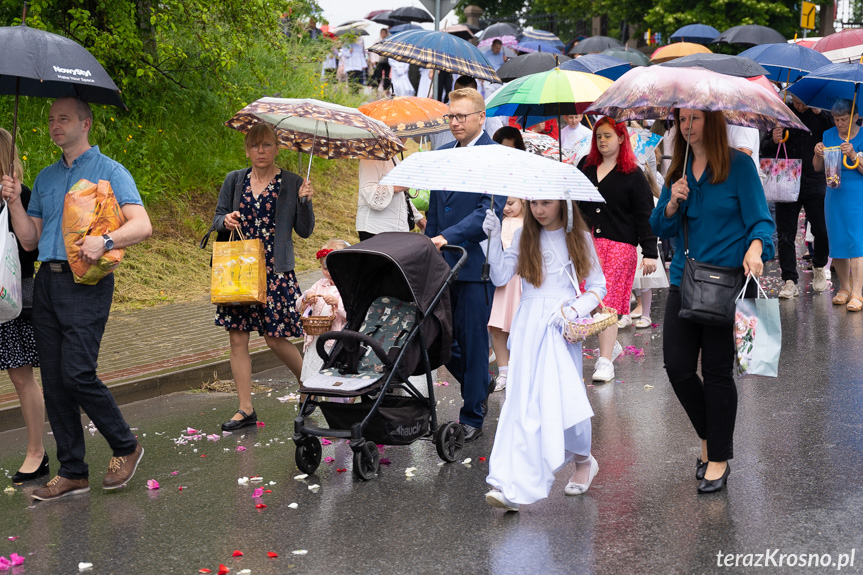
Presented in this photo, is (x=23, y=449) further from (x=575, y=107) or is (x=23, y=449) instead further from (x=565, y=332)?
(x=575, y=107)

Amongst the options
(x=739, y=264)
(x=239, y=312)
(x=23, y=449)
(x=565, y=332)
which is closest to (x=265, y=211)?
Answer: (x=239, y=312)

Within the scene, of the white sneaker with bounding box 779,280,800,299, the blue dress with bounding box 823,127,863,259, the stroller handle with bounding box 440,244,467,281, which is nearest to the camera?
the stroller handle with bounding box 440,244,467,281

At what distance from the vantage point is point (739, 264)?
17.8ft

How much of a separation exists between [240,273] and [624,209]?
10.8 ft

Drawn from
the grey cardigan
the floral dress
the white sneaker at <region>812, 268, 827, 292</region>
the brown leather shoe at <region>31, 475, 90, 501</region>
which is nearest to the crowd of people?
the brown leather shoe at <region>31, 475, 90, 501</region>

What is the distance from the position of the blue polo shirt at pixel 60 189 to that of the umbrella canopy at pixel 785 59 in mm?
8953

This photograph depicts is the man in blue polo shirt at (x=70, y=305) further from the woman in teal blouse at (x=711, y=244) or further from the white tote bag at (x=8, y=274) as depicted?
the woman in teal blouse at (x=711, y=244)

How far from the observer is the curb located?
7.14 m

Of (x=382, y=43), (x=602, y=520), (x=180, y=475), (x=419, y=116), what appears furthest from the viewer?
(x=382, y=43)

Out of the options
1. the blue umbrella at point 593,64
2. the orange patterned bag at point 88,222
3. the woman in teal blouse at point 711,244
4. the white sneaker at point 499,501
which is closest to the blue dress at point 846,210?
the blue umbrella at point 593,64

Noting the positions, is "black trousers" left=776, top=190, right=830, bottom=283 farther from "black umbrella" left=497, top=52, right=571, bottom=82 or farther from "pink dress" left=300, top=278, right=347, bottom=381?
"pink dress" left=300, top=278, right=347, bottom=381

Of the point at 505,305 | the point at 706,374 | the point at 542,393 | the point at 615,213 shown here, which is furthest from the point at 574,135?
the point at 542,393

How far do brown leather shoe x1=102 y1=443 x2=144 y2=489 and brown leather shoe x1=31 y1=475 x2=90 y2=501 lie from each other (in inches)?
4.7

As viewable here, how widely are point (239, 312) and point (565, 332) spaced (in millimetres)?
2679
